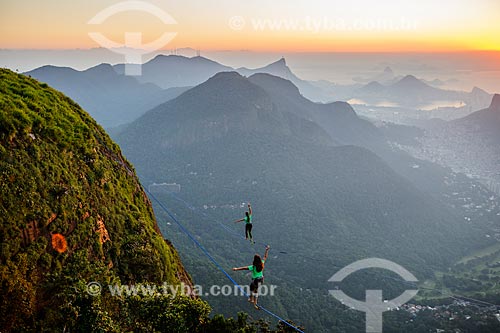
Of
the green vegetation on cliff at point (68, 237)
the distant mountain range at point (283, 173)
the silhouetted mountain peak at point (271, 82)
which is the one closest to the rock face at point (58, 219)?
the green vegetation on cliff at point (68, 237)

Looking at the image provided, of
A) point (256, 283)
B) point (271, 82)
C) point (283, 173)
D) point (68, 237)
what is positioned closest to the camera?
point (68, 237)

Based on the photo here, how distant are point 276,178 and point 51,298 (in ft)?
321

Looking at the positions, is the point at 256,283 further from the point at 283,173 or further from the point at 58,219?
the point at 283,173

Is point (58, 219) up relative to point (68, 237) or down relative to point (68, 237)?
up

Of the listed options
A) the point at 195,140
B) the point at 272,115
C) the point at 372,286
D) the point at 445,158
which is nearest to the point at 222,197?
the point at 195,140

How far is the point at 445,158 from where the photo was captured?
182875mm

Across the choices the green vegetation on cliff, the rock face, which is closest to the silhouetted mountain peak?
the rock face

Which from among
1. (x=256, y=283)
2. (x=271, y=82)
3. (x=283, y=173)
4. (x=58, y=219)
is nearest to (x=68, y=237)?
(x=58, y=219)

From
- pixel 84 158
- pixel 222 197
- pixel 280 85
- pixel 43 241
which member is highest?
pixel 280 85

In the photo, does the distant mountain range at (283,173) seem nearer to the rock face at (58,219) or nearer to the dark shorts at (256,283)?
the dark shorts at (256,283)

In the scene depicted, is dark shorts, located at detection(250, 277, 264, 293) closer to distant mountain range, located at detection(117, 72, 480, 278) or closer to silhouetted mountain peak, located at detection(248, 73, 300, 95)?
distant mountain range, located at detection(117, 72, 480, 278)

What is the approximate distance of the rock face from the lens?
11.0 meters

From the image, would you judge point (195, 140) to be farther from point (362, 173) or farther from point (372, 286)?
point (372, 286)

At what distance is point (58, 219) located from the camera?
41.6 feet
